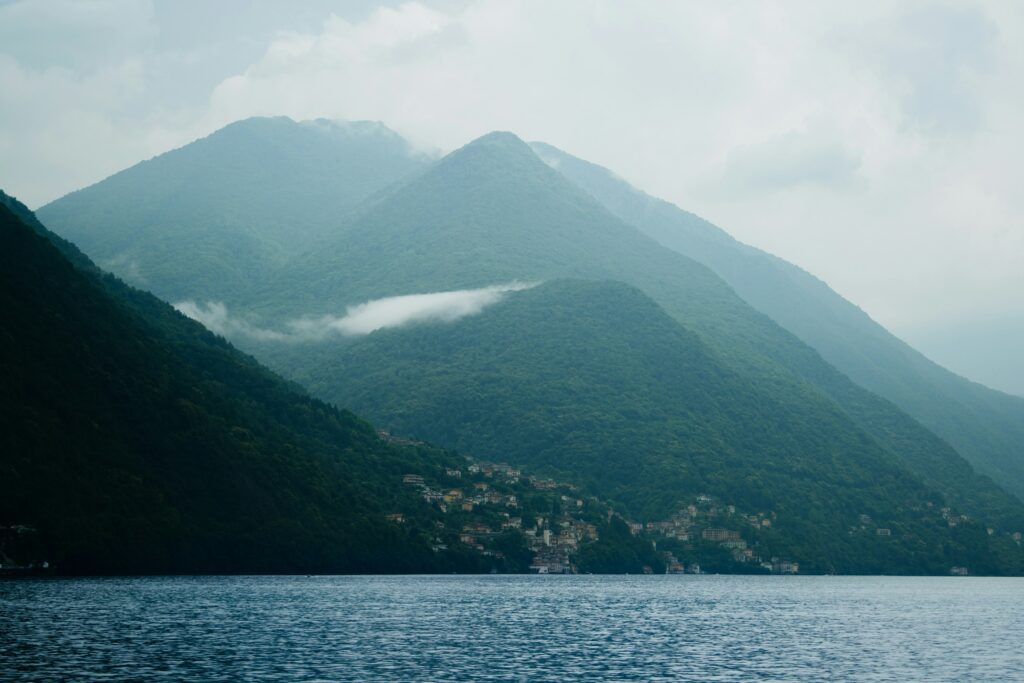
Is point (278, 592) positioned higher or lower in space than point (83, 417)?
lower

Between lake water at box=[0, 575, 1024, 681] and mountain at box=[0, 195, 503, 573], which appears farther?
mountain at box=[0, 195, 503, 573]

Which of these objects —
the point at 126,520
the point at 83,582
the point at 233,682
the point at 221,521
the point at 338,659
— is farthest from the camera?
the point at 221,521

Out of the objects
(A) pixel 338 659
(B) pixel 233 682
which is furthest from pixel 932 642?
(B) pixel 233 682

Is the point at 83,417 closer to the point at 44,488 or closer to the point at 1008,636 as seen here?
the point at 44,488

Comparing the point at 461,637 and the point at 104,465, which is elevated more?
the point at 104,465

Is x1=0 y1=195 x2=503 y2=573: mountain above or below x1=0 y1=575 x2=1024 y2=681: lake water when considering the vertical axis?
above

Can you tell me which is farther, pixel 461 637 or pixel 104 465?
pixel 104 465

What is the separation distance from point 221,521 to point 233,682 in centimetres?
11544

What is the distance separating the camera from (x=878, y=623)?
136250mm

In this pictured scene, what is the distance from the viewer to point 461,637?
107938 mm

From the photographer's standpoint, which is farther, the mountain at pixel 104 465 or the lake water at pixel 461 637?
the mountain at pixel 104 465

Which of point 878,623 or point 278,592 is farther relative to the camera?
point 278,592

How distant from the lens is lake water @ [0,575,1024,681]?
8375 centimetres

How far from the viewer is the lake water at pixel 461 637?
83.8 meters
